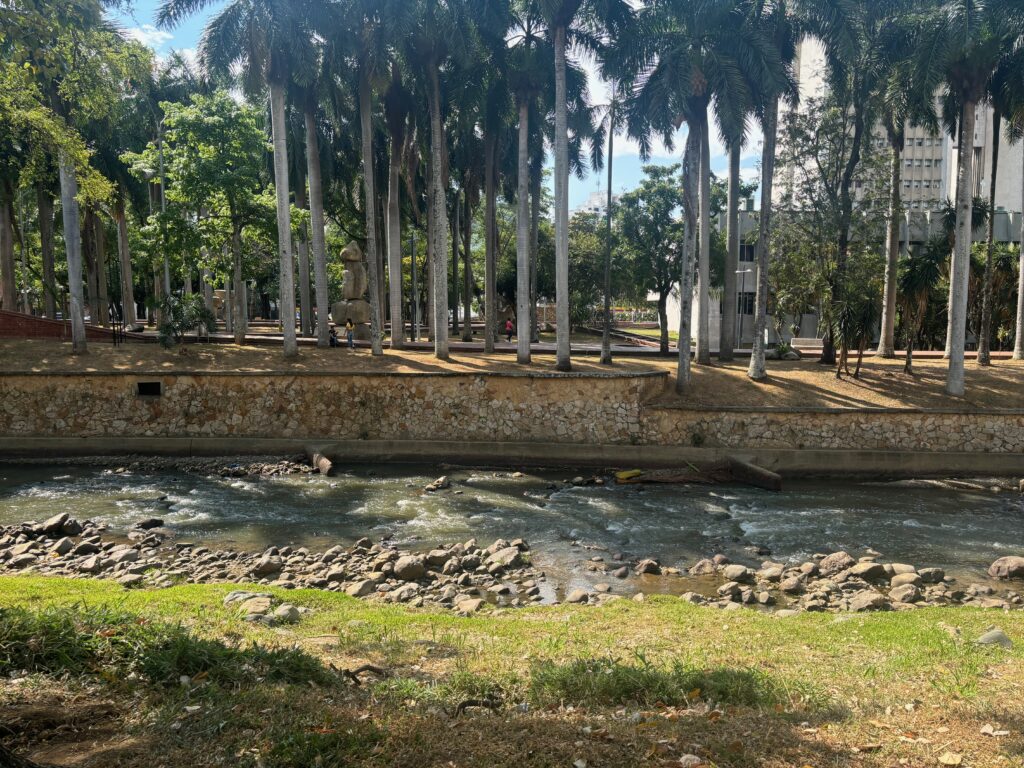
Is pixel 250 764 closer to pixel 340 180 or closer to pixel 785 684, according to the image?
pixel 785 684

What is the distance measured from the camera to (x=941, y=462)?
2375 centimetres

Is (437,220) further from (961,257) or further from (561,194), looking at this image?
(961,257)

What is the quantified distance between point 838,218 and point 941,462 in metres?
10.7

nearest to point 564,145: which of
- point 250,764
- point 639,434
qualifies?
point 639,434

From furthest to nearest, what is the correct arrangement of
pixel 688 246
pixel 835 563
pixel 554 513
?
pixel 688 246 → pixel 554 513 → pixel 835 563

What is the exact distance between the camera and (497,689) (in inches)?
269

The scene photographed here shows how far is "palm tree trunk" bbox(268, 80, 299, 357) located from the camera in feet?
89.9

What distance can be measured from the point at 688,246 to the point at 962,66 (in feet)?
33.9

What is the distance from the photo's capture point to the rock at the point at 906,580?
43.1 ft

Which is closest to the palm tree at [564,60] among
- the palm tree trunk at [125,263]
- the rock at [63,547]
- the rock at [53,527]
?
the rock at [53,527]

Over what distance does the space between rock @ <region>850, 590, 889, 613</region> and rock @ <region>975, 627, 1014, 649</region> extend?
8.48 ft

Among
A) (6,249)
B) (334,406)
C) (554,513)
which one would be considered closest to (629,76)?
(334,406)

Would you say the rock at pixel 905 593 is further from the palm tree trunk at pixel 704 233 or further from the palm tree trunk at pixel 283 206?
the palm tree trunk at pixel 283 206

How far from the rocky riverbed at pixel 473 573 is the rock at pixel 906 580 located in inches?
1.2
